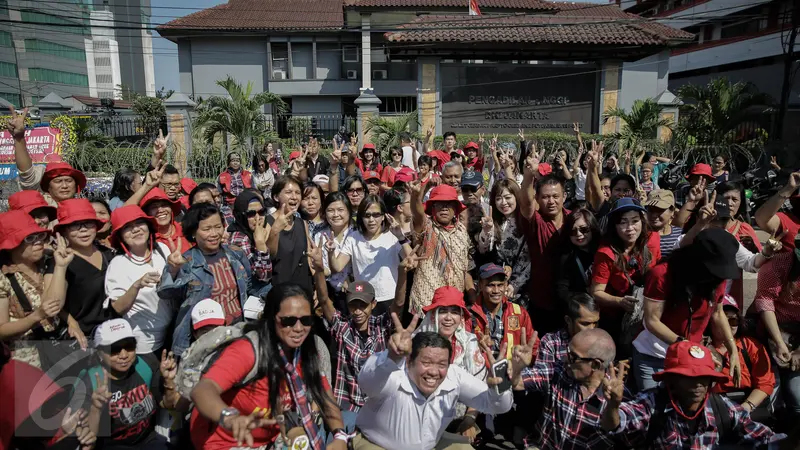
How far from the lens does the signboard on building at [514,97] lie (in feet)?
50.8

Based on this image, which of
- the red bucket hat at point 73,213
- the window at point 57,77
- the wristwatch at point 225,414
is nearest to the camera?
the wristwatch at point 225,414

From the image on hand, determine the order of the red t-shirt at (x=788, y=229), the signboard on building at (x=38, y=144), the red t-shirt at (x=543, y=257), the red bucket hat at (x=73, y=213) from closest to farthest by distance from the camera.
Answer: the red bucket hat at (x=73, y=213)
the red t-shirt at (x=788, y=229)
the red t-shirt at (x=543, y=257)
the signboard on building at (x=38, y=144)

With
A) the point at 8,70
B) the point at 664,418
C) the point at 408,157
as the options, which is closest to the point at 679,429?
the point at 664,418

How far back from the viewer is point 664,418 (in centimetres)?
275

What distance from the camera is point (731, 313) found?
3656mm

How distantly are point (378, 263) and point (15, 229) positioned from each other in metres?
2.33

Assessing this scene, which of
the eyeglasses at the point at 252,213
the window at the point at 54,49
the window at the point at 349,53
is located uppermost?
the window at the point at 54,49

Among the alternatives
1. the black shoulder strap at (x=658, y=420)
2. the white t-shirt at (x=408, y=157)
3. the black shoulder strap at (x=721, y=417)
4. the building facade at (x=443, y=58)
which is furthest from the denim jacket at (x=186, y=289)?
the building facade at (x=443, y=58)

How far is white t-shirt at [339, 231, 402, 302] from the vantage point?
4.09m

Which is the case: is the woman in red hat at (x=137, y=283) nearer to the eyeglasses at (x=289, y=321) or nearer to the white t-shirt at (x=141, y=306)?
the white t-shirt at (x=141, y=306)

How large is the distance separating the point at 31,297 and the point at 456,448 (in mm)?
2628

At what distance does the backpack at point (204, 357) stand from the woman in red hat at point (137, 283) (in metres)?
1.04

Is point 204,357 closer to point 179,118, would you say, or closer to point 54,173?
point 54,173

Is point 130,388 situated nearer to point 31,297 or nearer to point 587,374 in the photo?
point 31,297
